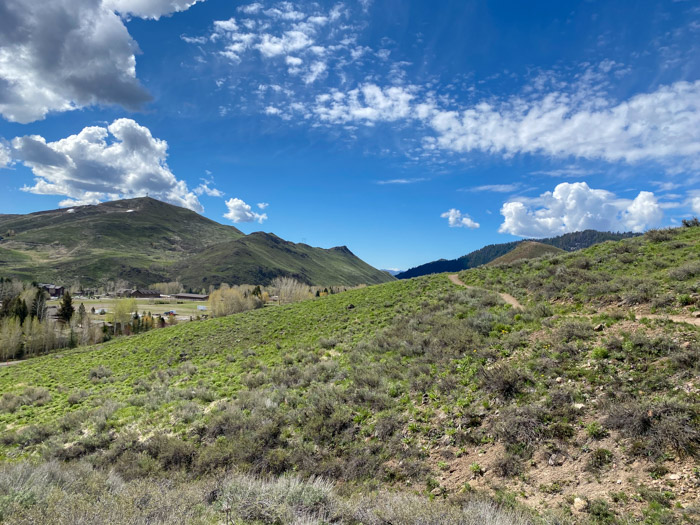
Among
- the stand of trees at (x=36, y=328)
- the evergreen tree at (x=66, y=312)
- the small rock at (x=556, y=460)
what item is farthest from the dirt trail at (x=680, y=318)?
the evergreen tree at (x=66, y=312)

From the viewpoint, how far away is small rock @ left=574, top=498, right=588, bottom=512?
5.34 m

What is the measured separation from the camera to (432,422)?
29.1 feet

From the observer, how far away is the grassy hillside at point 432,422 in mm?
5574

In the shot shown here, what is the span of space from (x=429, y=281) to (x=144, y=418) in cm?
2467

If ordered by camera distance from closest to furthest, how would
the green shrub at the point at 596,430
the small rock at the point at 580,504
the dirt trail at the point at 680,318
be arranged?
1. the small rock at the point at 580,504
2. the green shrub at the point at 596,430
3. the dirt trail at the point at 680,318

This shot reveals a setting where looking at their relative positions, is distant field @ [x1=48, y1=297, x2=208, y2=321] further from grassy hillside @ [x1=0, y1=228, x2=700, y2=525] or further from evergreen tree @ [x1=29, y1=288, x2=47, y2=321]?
grassy hillside @ [x1=0, y1=228, x2=700, y2=525]

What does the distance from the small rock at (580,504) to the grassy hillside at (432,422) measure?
0.07 ft

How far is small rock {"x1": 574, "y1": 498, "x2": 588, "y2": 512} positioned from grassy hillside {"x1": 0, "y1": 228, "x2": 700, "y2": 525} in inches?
0.8

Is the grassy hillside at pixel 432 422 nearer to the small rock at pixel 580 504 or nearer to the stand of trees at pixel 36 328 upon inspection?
the small rock at pixel 580 504

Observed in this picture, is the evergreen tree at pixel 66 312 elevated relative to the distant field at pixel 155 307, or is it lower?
elevated

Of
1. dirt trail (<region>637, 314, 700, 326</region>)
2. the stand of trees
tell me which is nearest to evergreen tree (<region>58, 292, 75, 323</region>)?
the stand of trees

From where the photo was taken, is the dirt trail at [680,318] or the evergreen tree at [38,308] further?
the evergreen tree at [38,308]

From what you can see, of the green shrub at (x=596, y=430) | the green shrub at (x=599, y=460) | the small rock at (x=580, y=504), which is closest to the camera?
the small rock at (x=580, y=504)


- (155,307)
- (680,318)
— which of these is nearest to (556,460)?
(680,318)
